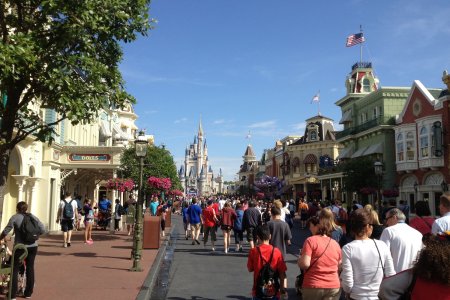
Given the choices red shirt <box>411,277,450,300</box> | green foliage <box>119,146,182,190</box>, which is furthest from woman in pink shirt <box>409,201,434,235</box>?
green foliage <box>119,146,182,190</box>

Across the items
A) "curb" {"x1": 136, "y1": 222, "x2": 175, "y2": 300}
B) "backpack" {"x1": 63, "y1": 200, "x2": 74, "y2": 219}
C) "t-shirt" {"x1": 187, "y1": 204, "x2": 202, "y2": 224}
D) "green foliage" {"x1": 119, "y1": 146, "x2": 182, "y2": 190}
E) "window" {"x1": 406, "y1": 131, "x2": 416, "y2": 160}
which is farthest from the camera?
"green foliage" {"x1": 119, "y1": 146, "x2": 182, "y2": 190}

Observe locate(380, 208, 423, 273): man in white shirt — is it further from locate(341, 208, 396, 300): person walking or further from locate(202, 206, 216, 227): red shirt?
locate(202, 206, 216, 227): red shirt

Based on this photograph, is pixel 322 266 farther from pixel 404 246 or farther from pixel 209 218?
pixel 209 218

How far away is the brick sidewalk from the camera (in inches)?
324

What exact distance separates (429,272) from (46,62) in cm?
698

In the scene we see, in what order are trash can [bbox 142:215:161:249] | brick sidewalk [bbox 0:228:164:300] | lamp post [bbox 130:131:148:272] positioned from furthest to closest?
trash can [bbox 142:215:161:249] → lamp post [bbox 130:131:148:272] → brick sidewalk [bbox 0:228:164:300]

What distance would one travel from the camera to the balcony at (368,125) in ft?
121

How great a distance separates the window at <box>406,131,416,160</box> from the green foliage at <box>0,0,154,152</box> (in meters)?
29.0

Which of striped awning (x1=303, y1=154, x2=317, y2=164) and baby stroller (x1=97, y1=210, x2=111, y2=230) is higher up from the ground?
striped awning (x1=303, y1=154, x2=317, y2=164)

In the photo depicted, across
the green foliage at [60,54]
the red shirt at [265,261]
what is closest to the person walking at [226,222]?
the green foliage at [60,54]

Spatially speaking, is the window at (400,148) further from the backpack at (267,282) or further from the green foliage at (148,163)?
the backpack at (267,282)

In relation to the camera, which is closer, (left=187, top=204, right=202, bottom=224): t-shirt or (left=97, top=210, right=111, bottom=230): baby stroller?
(left=187, top=204, right=202, bottom=224): t-shirt

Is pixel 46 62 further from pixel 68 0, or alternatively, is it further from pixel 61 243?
pixel 61 243

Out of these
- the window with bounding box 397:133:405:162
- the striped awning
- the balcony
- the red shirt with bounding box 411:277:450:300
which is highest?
the balcony
